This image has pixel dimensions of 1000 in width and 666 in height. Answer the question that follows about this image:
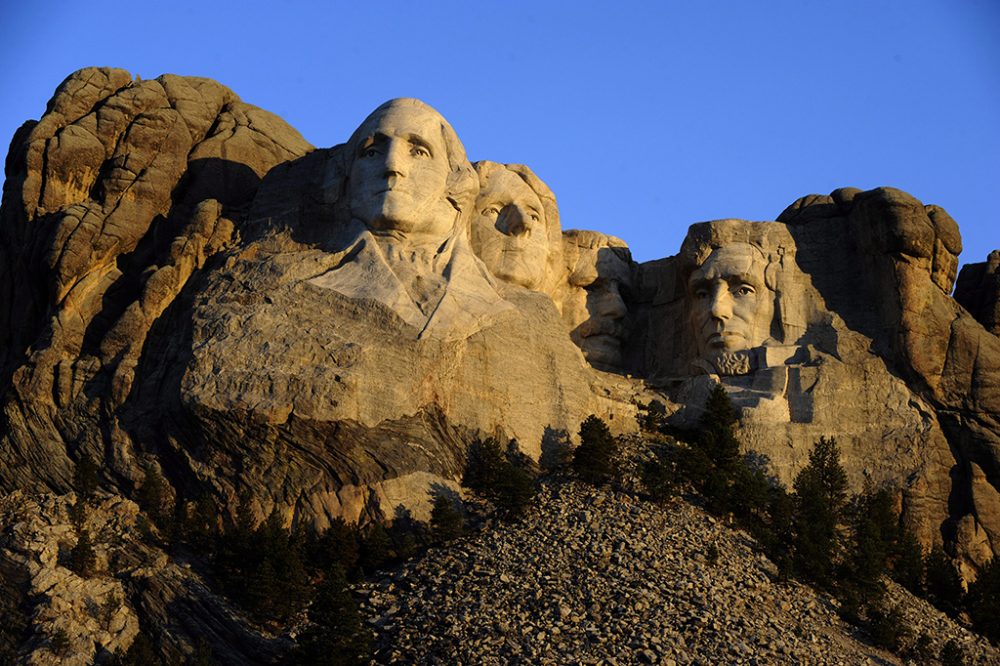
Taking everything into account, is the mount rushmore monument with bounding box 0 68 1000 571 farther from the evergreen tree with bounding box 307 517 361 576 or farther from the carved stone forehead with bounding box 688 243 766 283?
the evergreen tree with bounding box 307 517 361 576

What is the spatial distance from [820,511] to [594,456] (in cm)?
453

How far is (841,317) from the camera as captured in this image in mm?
47688

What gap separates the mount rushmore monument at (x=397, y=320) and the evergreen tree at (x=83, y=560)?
2668 millimetres

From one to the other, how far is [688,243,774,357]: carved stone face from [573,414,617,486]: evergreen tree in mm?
5166

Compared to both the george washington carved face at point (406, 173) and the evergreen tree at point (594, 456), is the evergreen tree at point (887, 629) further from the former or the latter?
the george washington carved face at point (406, 173)

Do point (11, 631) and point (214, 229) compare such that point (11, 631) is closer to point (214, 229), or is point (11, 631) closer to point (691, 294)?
point (214, 229)

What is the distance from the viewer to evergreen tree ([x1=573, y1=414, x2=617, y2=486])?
1697 inches

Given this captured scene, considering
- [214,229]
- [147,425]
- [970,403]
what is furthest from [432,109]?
[970,403]

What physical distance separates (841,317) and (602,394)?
224 inches

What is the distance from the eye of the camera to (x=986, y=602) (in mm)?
42281

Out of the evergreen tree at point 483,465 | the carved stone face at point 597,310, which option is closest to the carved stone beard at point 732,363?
the carved stone face at point 597,310

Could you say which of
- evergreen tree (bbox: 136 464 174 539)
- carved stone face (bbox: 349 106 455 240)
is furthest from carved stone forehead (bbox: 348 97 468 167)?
evergreen tree (bbox: 136 464 174 539)

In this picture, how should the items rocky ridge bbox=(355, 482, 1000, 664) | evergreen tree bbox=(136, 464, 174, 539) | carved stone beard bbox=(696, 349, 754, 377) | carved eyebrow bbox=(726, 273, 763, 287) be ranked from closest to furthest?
1. rocky ridge bbox=(355, 482, 1000, 664)
2. evergreen tree bbox=(136, 464, 174, 539)
3. carved stone beard bbox=(696, 349, 754, 377)
4. carved eyebrow bbox=(726, 273, 763, 287)

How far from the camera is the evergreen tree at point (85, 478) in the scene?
138ft
